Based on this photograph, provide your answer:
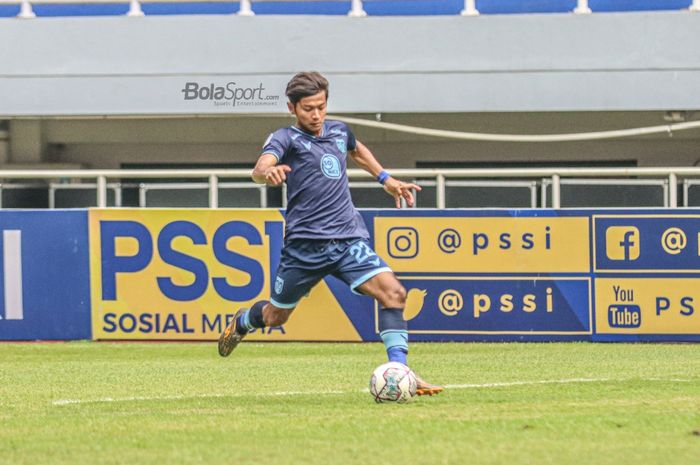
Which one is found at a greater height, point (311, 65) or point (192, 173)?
point (311, 65)

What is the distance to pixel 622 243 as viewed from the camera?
14.9m

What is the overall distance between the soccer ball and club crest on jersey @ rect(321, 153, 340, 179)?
1.27 m

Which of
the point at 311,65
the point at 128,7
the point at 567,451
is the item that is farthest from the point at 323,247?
the point at 128,7

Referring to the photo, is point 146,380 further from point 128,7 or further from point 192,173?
point 128,7

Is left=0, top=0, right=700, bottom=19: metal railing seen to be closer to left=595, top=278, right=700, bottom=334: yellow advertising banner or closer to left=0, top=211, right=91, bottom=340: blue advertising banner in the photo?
left=0, top=211, right=91, bottom=340: blue advertising banner

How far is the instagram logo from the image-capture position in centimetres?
1503

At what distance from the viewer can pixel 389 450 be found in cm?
600

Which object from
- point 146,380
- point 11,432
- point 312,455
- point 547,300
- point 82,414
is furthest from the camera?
point 547,300

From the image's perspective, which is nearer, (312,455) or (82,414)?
(312,455)

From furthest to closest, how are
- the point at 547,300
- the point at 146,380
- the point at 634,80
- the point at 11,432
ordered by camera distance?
the point at 634,80 → the point at 547,300 → the point at 146,380 → the point at 11,432

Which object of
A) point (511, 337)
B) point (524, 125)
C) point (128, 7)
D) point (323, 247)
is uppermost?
point (128, 7)

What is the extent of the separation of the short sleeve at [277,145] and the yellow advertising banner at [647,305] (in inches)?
278

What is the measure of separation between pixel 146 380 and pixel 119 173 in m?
5.74

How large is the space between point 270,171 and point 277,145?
540 mm
